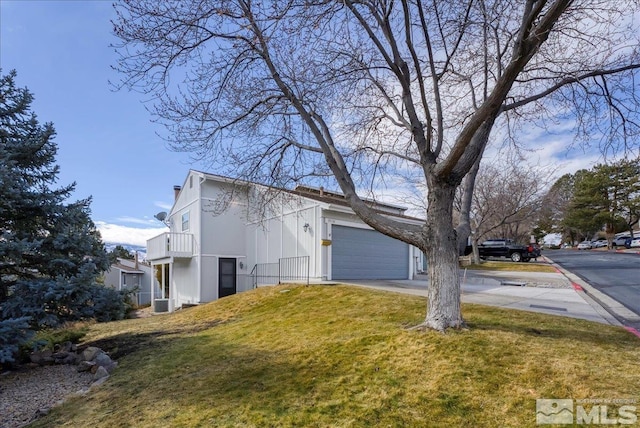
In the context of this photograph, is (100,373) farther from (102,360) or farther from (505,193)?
(505,193)

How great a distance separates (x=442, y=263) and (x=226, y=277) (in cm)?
1396

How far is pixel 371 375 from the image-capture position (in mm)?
4512

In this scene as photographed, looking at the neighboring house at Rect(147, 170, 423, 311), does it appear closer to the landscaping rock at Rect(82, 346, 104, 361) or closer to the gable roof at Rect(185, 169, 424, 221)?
the gable roof at Rect(185, 169, 424, 221)

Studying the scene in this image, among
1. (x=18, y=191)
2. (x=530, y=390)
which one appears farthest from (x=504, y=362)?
(x=18, y=191)

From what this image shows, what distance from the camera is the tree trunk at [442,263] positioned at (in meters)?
5.57

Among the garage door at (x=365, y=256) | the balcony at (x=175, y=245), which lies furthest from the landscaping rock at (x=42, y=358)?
the balcony at (x=175, y=245)

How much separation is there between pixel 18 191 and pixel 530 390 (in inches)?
340

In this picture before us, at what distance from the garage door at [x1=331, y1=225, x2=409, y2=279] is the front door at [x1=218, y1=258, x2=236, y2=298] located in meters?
6.26

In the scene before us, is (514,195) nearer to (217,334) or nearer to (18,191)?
(217,334)

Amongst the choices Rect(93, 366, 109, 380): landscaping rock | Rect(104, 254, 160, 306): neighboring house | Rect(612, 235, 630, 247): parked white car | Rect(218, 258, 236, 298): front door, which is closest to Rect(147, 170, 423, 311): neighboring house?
Rect(218, 258, 236, 298): front door

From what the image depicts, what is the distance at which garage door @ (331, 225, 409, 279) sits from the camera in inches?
569

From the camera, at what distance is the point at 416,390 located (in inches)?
159

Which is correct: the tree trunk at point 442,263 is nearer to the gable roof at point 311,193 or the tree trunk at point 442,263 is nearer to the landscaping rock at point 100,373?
the gable roof at point 311,193

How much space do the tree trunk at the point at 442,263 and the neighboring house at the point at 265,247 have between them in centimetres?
785
